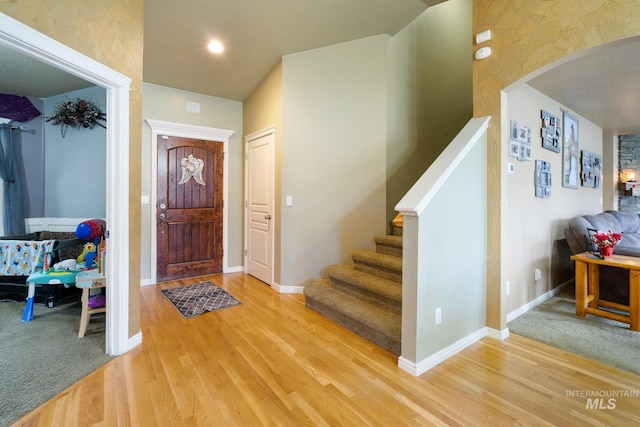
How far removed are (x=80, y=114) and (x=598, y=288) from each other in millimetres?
6827

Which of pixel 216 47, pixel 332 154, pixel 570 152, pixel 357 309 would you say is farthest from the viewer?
pixel 570 152

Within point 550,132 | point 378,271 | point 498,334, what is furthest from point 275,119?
point 498,334

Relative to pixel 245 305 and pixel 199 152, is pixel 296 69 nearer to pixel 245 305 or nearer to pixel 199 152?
pixel 199 152

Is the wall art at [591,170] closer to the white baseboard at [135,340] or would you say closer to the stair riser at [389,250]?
the stair riser at [389,250]

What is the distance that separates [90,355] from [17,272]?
192 centimetres

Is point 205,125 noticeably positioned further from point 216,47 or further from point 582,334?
point 582,334

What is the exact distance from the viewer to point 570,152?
12.3ft

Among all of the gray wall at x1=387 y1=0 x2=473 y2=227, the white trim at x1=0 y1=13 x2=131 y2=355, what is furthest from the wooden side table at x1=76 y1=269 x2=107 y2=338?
the gray wall at x1=387 y1=0 x2=473 y2=227

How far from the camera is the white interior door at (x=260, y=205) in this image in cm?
401

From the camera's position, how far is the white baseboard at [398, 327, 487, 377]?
1962mm

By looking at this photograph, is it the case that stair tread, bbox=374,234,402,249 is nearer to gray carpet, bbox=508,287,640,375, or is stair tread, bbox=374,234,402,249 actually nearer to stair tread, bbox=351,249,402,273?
stair tread, bbox=351,249,402,273

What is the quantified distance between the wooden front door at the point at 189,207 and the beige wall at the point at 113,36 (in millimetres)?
1967

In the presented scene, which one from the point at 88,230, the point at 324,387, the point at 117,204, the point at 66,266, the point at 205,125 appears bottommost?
the point at 324,387

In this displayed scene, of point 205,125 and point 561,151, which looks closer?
point 561,151
